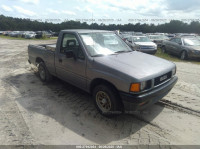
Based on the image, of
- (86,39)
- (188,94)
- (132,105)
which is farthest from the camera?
(188,94)

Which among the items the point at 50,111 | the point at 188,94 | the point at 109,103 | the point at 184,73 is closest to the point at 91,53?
the point at 109,103

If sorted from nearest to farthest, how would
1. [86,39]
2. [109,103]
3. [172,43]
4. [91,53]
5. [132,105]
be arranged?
[132,105] → [109,103] → [91,53] → [86,39] → [172,43]

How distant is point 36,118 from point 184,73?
613 centimetres

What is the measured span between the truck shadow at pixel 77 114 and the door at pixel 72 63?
1.88 feet

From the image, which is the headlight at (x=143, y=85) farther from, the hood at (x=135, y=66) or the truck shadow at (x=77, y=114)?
the truck shadow at (x=77, y=114)

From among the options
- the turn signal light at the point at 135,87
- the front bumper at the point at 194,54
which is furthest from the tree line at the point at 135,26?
the turn signal light at the point at 135,87

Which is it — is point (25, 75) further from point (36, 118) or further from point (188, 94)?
point (188, 94)

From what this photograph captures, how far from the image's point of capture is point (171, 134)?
9.70 feet

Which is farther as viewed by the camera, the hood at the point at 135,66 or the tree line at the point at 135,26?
the tree line at the point at 135,26

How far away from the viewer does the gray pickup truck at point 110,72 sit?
9.59ft

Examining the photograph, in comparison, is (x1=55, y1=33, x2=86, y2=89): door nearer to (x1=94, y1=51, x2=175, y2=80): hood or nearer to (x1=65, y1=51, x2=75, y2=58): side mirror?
(x1=65, y1=51, x2=75, y2=58): side mirror

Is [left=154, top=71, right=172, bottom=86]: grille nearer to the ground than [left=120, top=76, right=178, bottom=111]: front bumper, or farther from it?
farther from it

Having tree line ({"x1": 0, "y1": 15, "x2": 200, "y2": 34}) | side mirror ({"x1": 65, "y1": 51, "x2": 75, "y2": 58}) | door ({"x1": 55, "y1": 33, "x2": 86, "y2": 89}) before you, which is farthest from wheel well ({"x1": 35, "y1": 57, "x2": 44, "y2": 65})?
tree line ({"x1": 0, "y1": 15, "x2": 200, "y2": 34})

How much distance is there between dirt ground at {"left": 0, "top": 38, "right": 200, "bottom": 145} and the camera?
2.85 m
